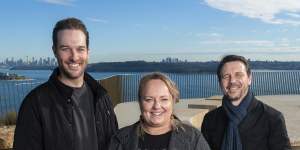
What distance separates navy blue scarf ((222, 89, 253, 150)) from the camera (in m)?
3.35

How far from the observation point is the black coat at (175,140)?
8.94 feet

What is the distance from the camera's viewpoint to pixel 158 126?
9.10 ft

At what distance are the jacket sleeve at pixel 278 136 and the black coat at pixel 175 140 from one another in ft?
2.43

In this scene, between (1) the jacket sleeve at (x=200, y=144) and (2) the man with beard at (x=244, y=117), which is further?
(2) the man with beard at (x=244, y=117)

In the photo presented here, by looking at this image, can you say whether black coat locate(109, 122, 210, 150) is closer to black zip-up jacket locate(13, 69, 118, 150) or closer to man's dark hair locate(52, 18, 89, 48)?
black zip-up jacket locate(13, 69, 118, 150)

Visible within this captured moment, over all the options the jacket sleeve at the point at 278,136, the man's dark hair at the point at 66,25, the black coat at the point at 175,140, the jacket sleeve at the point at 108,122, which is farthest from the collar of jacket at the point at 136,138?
the jacket sleeve at the point at 278,136

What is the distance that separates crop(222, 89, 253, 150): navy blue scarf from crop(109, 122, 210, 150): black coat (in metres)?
0.66

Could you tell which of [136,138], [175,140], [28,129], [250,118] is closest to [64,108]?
[28,129]

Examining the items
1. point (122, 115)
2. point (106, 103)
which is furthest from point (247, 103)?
point (122, 115)

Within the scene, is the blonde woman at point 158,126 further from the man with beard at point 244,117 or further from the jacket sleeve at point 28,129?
the man with beard at point 244,117

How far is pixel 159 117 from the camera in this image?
107 inches

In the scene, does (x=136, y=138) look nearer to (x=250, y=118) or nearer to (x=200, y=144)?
(x=200, y=144)

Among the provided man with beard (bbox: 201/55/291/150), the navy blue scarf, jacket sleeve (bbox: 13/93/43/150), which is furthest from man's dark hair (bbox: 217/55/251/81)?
jacket sleeve (bbox: 13/93/43/150)

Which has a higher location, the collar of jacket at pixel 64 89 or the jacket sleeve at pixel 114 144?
the collar of jacket at pixel 64 89
